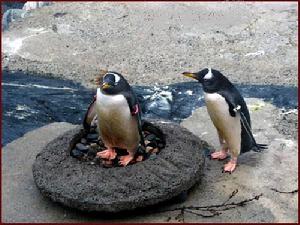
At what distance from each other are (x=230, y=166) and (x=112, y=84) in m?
1.06

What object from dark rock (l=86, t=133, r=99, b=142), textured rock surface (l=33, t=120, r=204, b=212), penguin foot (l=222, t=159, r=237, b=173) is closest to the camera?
textured rock surface (l=33, t=120, r=204, b=212)

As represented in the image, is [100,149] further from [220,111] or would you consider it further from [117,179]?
[220,111]

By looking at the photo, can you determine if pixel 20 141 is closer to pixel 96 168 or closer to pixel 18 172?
pixel 18 172

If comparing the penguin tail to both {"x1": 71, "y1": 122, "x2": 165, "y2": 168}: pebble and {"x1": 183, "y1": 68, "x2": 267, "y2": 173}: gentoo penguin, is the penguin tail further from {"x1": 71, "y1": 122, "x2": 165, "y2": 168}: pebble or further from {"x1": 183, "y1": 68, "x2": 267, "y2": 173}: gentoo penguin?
{"x1": 71, "y1": 122, "x2": 165, "y2": 168}: pebble

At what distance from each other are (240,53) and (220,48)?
0.25m

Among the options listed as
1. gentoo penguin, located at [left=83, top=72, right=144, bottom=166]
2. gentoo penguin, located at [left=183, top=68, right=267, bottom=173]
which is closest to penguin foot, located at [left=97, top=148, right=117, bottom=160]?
gentoo penguin, located at [left=83, top=72, right=144, bottom=166]

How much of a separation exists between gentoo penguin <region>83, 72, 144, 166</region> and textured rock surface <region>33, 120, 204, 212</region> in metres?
0.24

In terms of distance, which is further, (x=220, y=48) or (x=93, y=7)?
(x=93, y=7)

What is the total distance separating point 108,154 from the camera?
3.80 meters

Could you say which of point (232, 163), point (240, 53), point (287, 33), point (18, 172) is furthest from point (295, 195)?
point (287, 33)

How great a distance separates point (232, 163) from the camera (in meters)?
3.94

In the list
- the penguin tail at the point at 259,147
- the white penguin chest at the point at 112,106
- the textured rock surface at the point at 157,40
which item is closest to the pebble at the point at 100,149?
the white penguin chest at the point at 112,106

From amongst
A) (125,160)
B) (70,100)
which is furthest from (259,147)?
(70,100)

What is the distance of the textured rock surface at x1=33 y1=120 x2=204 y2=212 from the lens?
3.28 meters
